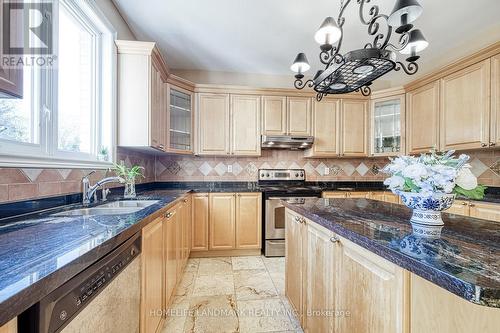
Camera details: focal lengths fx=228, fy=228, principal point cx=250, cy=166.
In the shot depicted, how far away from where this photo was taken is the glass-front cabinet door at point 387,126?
335cm

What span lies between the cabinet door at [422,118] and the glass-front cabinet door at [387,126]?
9cm

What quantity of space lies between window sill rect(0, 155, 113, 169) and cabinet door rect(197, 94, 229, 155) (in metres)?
1.50

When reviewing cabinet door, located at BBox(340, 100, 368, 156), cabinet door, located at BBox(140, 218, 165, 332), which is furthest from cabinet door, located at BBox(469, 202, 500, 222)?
cabinet door, located at BBox(140, 218, 165, 332)

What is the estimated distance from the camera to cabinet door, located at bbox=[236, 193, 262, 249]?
121 inches

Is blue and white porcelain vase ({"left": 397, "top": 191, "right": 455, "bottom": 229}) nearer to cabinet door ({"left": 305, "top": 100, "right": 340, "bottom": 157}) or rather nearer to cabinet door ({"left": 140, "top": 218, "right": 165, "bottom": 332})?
cabinet door ({"left": 140, "top": 218, "right": 165, "bottom": 332})

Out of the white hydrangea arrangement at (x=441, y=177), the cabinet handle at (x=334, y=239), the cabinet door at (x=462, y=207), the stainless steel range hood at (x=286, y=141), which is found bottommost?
the cabinet door at (x=462, y=207)

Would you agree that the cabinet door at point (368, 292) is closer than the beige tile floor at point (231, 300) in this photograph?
Yes

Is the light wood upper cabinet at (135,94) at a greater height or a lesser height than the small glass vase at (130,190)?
greater

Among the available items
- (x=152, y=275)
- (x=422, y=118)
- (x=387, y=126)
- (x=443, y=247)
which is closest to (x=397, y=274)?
(x=443, y=247)

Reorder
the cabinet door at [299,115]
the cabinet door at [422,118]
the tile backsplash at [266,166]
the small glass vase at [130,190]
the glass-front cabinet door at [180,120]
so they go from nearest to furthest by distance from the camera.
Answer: the small glass vase at [130,190] < the tile backsplash at [266,166] < the cabinet door at [422,118] < the glass-front cabinet door at [180,120] < the cabinet door at [299,115]

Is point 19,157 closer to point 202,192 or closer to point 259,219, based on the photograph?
point 202,192

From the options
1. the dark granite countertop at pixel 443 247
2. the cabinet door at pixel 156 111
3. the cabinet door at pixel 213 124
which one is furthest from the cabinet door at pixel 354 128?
the cabinet door at pixel 156 111

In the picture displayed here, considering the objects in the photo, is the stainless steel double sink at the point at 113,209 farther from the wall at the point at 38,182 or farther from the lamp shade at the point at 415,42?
the lamp shade at the point at 415,42

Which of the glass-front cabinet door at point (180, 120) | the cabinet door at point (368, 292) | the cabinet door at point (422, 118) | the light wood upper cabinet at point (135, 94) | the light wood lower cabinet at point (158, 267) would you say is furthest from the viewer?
the glass-front cabinet door at point (180, 120)
